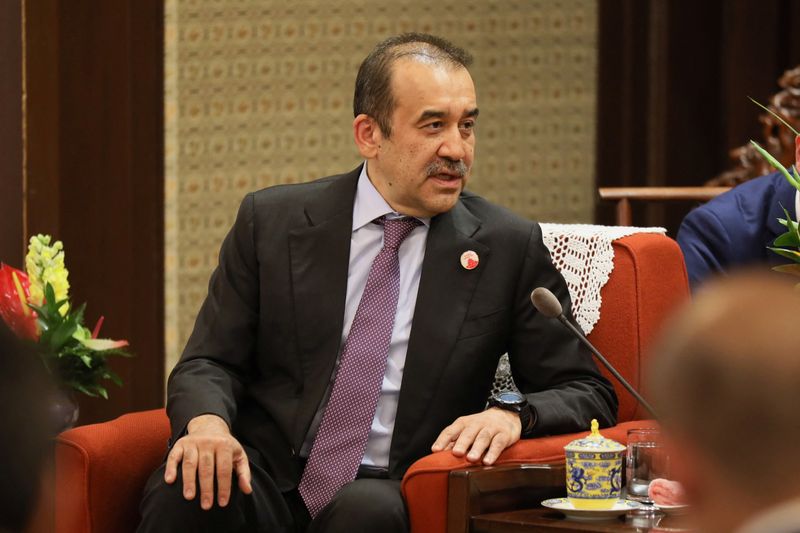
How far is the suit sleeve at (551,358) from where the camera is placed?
2.64m

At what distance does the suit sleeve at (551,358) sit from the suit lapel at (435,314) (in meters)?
0.10

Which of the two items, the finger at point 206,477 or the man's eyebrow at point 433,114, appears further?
the man's eyebrow at point 433,114

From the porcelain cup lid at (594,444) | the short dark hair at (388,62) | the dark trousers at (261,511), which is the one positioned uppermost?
the short dark hair at (388,62)

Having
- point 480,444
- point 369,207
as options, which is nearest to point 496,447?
point 480,444

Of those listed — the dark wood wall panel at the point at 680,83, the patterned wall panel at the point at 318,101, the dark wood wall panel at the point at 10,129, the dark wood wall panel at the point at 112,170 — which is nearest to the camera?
the dark wood wall panel at the point at 10,129

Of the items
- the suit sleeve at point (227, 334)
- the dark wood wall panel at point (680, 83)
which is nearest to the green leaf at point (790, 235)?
the suit sleeve at point (227, 334)

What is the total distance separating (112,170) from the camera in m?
4.38

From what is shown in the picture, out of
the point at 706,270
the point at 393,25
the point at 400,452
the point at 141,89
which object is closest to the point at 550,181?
the point at 393,25

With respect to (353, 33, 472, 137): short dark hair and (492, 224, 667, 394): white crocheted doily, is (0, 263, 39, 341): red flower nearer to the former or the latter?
(353, 33, 472, 137): short dark hair

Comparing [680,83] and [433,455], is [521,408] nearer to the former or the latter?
[433,455]

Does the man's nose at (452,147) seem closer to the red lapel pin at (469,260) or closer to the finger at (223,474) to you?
the red lapel pin at (469,260)

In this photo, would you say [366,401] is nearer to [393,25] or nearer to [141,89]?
[141,89]

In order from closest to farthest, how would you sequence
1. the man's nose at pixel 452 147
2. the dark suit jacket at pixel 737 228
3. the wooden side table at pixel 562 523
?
the wooden side table at pixel 562 523 → the man's nose at pixel 452 147 → the dark suit jacket at pixel 737 228

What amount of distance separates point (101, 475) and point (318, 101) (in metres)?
2.71
